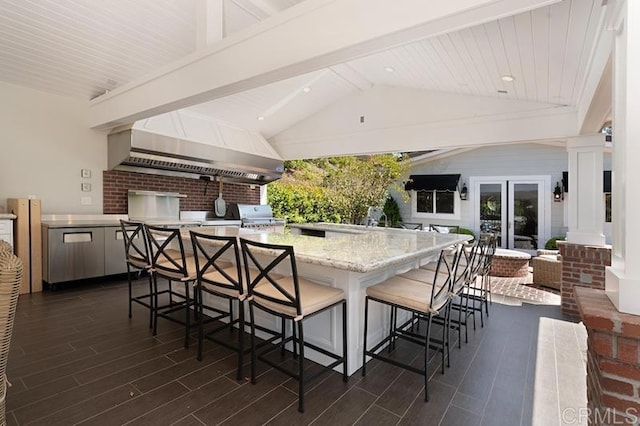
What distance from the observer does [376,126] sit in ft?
21.0

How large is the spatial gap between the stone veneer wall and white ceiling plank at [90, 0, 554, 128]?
161 centimetres

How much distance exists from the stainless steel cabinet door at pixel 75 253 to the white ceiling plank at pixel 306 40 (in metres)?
2.19

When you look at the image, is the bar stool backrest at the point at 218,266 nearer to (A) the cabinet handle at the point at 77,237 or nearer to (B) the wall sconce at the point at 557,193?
(A) the cabinet handle at the point at 77,237

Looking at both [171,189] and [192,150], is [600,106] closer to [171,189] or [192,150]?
[192,150]

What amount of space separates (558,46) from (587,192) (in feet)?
6.53

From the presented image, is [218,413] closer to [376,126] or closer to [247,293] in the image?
[247,293]

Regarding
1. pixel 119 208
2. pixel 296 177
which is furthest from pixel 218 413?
pixel 296 177

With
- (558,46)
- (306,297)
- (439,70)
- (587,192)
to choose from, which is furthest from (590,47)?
(306,297)

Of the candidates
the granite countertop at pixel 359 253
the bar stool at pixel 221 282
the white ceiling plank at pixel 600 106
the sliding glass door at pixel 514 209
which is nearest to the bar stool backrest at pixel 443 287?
the granite countertop at pixel 359 253

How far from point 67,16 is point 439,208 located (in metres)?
8.41

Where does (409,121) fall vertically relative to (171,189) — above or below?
above

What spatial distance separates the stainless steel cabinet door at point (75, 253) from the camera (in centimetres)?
445

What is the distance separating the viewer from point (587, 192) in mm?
4027

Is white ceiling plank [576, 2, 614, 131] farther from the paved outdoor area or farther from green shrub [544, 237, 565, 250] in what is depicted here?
green shrub [544, 237, 565, 250]
